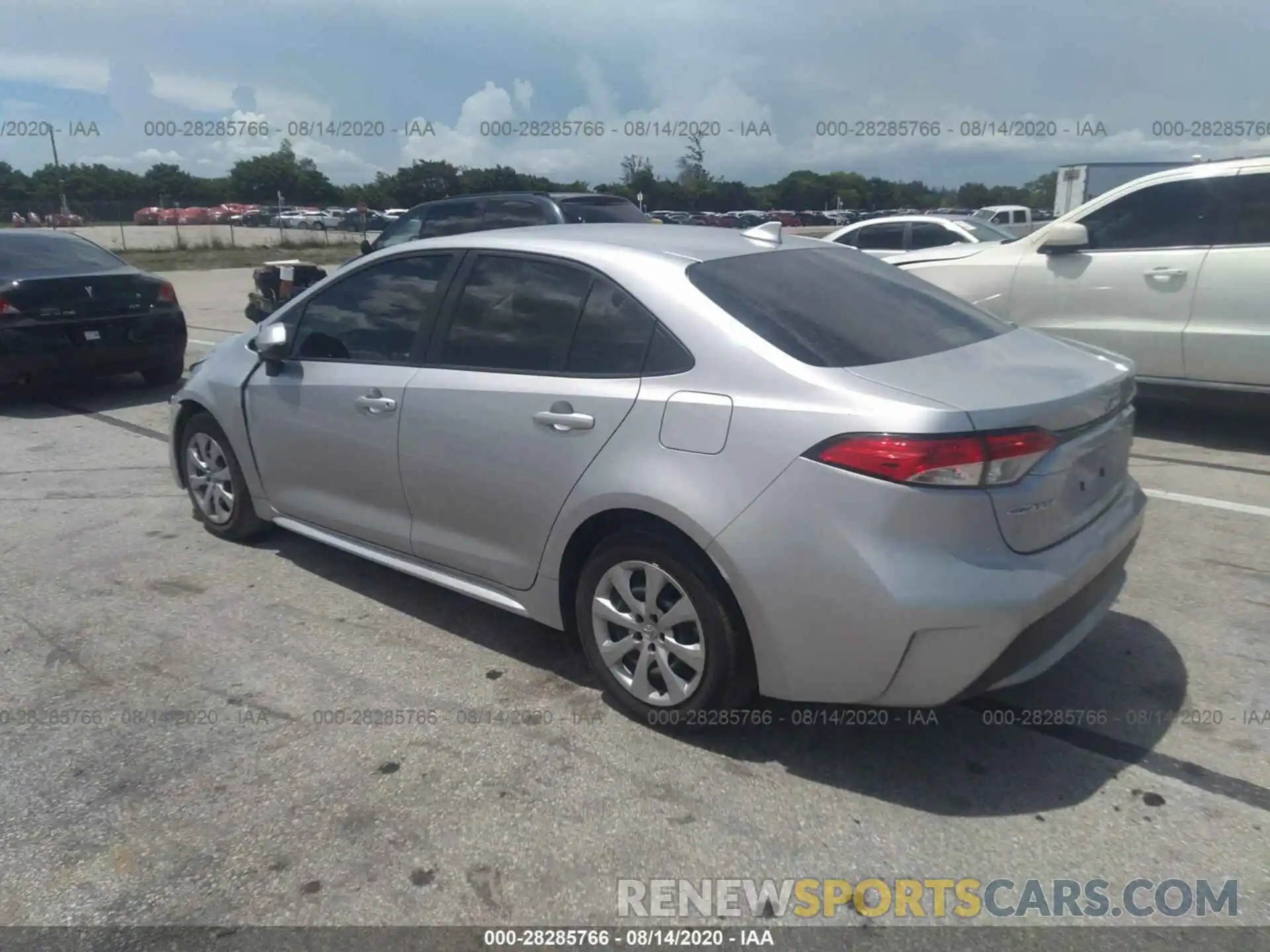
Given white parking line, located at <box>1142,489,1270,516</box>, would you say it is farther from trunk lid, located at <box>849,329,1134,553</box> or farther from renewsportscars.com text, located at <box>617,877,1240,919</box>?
renewsportscars.com text, located at <box>617,877,1240,919</box>

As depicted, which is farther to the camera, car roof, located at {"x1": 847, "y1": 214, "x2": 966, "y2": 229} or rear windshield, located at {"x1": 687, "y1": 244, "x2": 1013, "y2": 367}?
car roof, located at {"x1": 847, "y1": 214, "x2": 966, "y2": 229}

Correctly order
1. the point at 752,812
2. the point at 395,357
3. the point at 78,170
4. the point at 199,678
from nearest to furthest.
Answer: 1. the point at 752,812
2. the point at 199,678
3. the point at 395,357
4. the point at 78,170

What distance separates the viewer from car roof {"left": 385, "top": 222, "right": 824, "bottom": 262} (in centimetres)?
375

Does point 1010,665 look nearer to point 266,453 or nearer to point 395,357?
point 395,357

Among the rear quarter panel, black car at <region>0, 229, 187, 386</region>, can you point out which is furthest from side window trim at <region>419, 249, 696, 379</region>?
black car at <region>0, 229, 187, 386</region>

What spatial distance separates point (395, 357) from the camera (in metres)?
4.22

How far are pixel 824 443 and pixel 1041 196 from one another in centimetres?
3865

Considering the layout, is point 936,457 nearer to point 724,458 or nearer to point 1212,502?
point 724,458

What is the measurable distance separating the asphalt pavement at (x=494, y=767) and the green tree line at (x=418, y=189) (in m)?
24.7

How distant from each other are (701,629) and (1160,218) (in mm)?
5494

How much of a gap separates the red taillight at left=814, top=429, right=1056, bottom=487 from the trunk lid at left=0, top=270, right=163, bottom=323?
7663 mm

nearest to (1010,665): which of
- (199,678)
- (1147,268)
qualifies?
(199,678)

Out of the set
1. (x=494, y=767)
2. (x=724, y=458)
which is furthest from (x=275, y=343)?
(x=724, y=458)

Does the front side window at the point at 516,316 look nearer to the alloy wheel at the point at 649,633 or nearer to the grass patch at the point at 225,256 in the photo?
the alloy wheel at the point at 649,633
